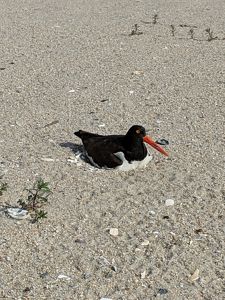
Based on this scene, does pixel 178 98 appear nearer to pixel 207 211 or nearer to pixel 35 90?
pixel 35 90

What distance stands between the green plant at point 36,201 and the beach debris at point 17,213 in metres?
0.07

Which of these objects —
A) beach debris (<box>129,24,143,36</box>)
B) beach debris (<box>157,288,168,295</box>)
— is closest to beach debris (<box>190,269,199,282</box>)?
beach debris (<box>157,288,168,295</box>)

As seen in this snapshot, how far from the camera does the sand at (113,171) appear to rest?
209 inches

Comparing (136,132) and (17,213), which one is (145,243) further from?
(136,132)

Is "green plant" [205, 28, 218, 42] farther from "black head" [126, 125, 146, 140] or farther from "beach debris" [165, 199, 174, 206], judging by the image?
"beach debris" [165, 199, 174, 206]

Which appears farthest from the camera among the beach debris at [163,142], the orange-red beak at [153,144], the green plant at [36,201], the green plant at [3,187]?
the beach debris at [163,142]

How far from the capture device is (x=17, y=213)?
6020mm

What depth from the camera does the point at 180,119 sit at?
28.5ft

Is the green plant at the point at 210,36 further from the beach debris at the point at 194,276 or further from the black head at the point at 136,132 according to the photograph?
the beach debris at the point at 194,276

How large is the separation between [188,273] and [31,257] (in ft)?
4.62

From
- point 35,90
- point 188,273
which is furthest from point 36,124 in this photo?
point 188,273

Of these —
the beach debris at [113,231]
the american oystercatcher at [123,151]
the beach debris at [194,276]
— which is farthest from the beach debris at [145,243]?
the american oystercatcher at [123,151]

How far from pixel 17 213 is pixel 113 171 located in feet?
4.95

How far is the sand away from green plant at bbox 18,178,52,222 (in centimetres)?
12
